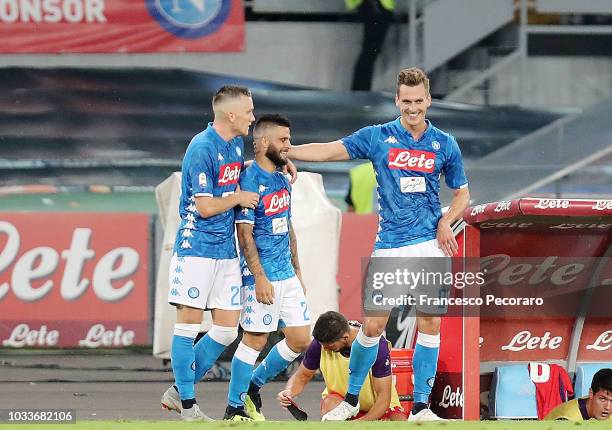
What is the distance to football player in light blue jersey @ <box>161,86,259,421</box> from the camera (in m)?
6.92

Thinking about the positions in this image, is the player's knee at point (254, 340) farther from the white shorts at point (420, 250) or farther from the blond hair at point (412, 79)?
the blond hair at point (412, 79)

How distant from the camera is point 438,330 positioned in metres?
7.11

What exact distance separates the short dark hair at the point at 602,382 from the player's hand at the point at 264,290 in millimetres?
1864

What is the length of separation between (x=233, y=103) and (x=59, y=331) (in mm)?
5949

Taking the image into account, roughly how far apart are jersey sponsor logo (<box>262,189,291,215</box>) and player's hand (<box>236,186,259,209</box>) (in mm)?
231

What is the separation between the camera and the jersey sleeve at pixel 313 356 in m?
8.17

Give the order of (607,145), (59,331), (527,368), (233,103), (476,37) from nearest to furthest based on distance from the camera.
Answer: (233,103)
(527,368)
(59,331)
(607,145)
(476,37)

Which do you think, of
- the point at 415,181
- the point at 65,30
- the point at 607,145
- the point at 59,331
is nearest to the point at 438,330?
the point at 415,181

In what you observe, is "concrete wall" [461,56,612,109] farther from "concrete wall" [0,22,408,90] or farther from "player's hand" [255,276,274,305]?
"player's hand" [255,276,274,305]

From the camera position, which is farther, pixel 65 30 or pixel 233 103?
pixel 65 30

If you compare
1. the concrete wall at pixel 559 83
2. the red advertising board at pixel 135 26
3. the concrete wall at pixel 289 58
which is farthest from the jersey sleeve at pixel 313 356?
the concrete wall at pixel 559 83

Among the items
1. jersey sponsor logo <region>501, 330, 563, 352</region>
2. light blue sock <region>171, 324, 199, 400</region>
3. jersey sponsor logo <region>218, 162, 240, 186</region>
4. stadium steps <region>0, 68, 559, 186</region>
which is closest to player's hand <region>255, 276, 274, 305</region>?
light blue sock <region>171, 324, 199, 400</region>

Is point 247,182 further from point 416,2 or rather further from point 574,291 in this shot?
point 416,2

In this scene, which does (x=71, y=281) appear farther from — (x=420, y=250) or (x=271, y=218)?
(x=420, y=250)
